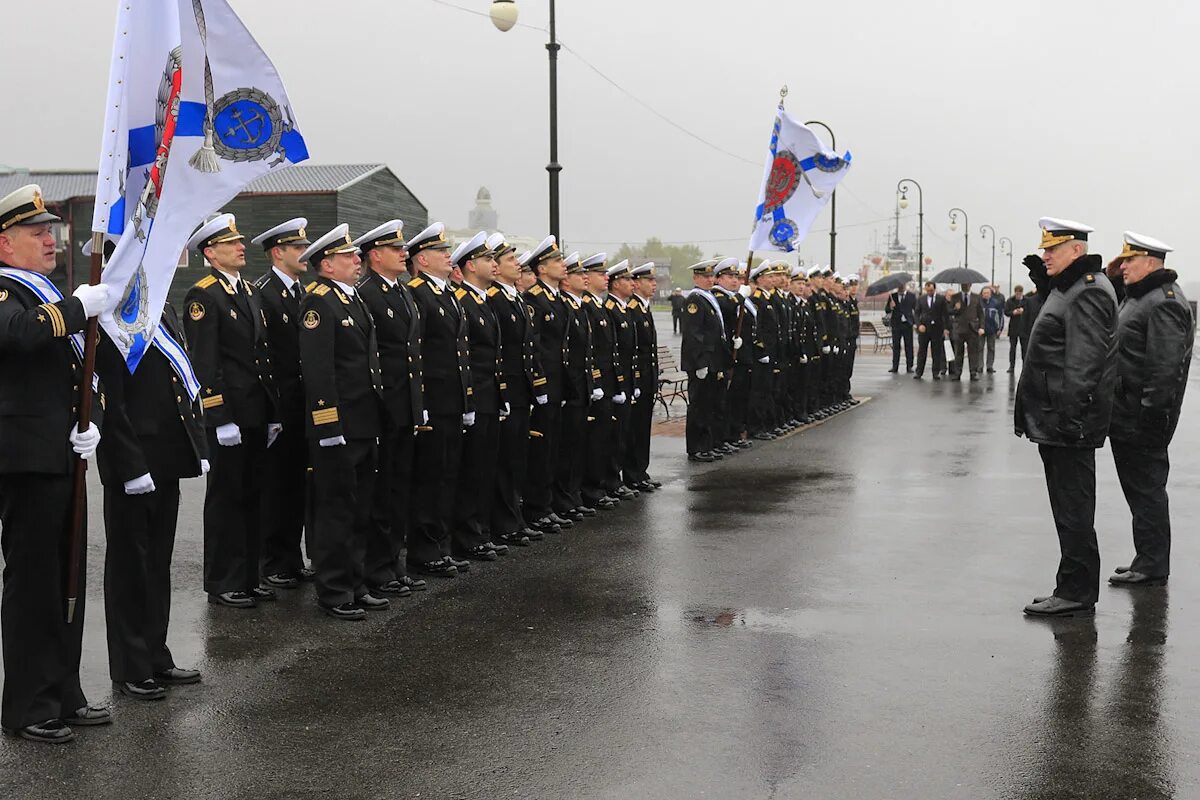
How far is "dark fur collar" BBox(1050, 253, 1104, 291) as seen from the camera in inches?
294

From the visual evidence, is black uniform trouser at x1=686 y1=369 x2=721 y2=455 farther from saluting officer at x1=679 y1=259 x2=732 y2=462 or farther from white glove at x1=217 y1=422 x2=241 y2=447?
white glove at x1=217 y1=422 x2=241 y2=447

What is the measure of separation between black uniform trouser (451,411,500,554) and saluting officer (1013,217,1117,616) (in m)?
3.64

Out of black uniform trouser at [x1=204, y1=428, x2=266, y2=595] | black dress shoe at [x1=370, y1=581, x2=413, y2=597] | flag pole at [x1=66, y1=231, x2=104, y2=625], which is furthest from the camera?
black dress shoe at [x1=370, y1=581, x2=413, y2=597]

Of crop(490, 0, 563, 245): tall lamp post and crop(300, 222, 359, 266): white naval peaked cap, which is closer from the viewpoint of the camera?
crop(300, 222, 359, 266): white naval peaked cap

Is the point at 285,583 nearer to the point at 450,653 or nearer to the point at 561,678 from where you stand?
the point at 450,653

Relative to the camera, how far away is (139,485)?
5785 millimetres

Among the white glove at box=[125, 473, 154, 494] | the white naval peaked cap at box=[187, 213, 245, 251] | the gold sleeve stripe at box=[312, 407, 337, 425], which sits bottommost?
the white glove at box=[125, 473, 154, 494]

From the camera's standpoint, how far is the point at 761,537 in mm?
9852

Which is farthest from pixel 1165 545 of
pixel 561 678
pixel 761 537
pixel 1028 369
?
pixel 561 678

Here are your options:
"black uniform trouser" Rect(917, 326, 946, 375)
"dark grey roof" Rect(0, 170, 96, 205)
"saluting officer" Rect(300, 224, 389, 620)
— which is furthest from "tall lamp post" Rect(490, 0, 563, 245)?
"black uniform trouser" Rect(917, 326, 946, 375)

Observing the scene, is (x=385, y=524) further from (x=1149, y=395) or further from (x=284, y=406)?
(x=1149, y=395)

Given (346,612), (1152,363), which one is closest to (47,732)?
(346,612)

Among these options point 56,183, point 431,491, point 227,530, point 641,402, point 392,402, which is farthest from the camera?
point 56,183

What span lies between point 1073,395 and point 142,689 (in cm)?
518
